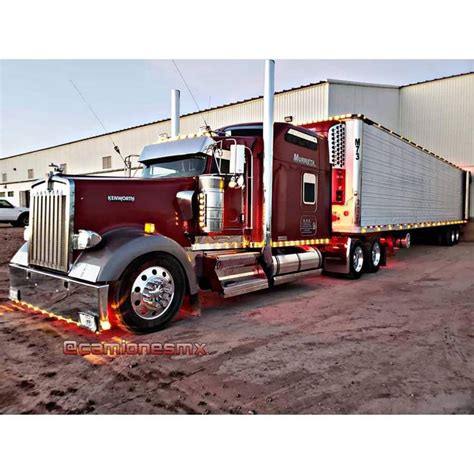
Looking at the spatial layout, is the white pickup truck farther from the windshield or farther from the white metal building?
the windshield

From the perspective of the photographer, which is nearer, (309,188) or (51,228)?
(51,228)

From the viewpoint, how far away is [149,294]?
469cm

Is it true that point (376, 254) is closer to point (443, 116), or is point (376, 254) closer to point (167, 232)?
point (167, 232)

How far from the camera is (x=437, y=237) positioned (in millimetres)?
18469

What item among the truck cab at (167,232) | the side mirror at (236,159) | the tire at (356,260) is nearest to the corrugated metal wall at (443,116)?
the tire at (356,260)

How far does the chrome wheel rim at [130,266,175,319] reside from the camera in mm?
4621

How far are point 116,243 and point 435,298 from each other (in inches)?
215

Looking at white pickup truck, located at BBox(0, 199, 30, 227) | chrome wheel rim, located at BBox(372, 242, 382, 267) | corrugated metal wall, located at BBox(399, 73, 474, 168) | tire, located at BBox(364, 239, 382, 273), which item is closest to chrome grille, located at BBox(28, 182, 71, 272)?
tire, located at BBox(364, 239, 382, 273)

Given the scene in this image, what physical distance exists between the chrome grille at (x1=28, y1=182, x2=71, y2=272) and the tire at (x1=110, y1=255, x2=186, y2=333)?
2.44ft

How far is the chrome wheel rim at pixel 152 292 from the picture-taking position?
4.62 metres

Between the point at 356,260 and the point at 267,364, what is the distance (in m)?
5.72

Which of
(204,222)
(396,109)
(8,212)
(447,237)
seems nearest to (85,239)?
(204,222)

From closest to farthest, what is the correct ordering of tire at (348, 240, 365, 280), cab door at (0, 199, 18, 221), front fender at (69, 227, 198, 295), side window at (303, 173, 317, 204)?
front fender at (69, 227, 198, 295), side window at (303, 173, 317, 204), tire at (348, 240, 365, 280), cab door at (0, 199, 18, 221)

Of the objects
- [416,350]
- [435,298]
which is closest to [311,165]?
[435,298]
